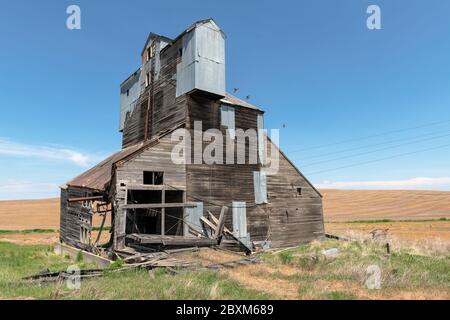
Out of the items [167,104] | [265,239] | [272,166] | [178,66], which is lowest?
[265,239]

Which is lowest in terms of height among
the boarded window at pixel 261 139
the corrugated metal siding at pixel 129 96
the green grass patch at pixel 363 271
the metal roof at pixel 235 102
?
the green grass patch at pixel 363 271

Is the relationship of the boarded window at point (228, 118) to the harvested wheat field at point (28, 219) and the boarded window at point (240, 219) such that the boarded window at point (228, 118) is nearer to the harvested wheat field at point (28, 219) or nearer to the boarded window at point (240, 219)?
the boarded window at point (240, 219)

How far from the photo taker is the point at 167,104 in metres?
19.8

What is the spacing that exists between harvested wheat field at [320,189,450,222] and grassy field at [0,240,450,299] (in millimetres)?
44966

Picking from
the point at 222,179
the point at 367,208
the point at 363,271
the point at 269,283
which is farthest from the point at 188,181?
the point at 367,208

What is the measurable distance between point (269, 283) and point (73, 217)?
15260mm

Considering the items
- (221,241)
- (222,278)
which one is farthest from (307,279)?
(221,241)

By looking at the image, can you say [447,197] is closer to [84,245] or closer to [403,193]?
[403,193]

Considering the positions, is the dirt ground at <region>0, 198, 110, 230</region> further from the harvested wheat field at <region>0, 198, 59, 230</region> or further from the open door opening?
the open door opening

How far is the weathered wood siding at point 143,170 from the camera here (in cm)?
1498

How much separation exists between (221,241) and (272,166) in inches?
302

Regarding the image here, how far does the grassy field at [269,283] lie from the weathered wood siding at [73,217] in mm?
4974

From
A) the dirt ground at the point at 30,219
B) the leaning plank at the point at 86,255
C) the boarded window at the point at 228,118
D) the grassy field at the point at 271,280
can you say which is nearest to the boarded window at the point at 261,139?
the boarded window at the point at 228,118

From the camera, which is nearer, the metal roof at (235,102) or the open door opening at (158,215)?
the open door opening at (158,215)
